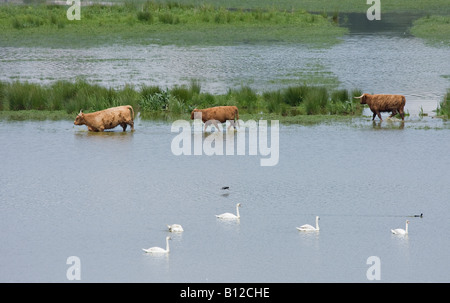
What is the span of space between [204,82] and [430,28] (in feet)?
61.6

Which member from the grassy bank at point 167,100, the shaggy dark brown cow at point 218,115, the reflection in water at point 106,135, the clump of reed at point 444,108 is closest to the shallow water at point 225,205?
the reflection in water at point 106,135

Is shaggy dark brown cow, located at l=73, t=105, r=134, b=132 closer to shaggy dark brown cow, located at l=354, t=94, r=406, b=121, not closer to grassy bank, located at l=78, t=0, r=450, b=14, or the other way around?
shaggy dark brown cow, located at l=354, t=94, r=406, b=121

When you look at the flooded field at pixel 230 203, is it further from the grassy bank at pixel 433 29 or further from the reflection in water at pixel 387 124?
the grassy bank at pixel 433 29

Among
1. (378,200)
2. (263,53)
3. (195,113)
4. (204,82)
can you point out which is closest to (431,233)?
(378,200)

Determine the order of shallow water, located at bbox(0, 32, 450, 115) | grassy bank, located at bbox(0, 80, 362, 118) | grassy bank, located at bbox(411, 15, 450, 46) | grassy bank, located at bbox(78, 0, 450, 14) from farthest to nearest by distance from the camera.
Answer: grassy bank, located at bbox(78, 0, 450, 14), grassy bank, located at bbox(411, 15, 450, 46), shallow water, located at bbox(0, 32, 450, 115), grassy bank, located at bbox(0, 80, 362, 118)

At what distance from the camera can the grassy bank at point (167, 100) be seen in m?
27.3

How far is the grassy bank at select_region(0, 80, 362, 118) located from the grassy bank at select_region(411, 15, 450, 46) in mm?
18526

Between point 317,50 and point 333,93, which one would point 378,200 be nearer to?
point 333,93

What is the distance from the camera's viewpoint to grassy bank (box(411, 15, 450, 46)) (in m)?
46.0

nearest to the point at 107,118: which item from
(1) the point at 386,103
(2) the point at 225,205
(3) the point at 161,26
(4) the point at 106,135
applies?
(4) the point at 106,135

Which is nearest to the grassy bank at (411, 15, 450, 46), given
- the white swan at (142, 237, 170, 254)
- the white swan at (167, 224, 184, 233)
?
the white swan at (167, 224, 184, 233)

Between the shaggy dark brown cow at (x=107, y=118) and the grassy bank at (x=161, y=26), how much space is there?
21.0 metres

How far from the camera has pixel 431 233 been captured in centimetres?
1598
